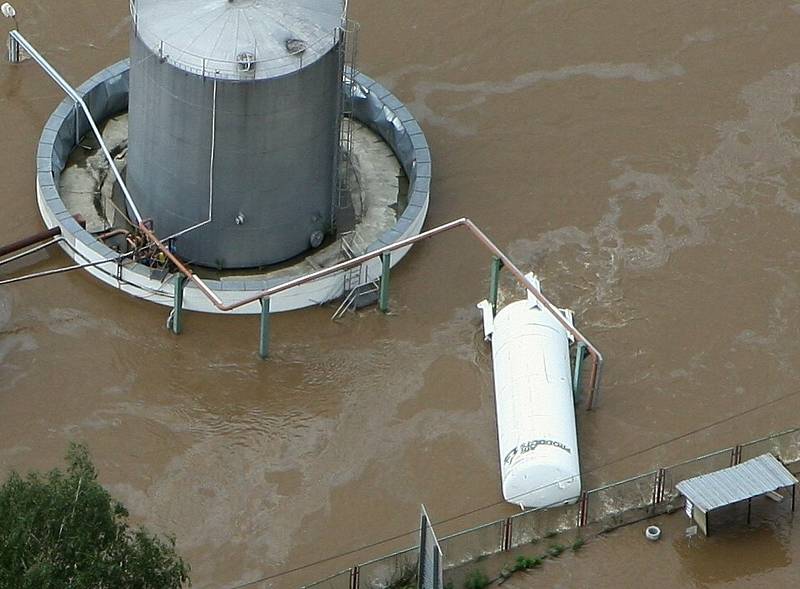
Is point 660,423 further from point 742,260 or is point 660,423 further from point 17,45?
point 17,45

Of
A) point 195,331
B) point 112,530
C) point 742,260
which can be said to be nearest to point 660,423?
point 742,260

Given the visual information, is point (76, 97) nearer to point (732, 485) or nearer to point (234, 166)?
point (234, 166)

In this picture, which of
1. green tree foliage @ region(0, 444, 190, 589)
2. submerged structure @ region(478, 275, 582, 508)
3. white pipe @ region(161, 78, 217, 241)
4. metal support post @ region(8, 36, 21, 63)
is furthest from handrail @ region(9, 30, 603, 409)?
green tree foliage @ region(0, 444, 190, 589)

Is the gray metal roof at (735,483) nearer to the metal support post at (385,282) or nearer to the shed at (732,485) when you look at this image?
the shed at (732,485)

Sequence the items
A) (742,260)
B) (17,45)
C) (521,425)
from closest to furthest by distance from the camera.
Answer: (521,425)
(742,260)
(17,45)

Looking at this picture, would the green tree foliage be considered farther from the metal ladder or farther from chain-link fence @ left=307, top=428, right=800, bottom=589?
the metal ladder

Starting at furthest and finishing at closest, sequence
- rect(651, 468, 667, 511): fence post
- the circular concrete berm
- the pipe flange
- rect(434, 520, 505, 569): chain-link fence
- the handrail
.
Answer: the circular concrete berm < the handrail < rect(651, 468, 667, 511): fence post < the pipe flange < rect(434, 520, 505, 569): chain-link fence
